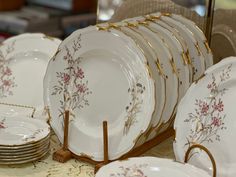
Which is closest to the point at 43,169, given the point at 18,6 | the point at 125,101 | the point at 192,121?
the point at 125,101

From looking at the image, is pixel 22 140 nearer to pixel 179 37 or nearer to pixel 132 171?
pixel 132 171

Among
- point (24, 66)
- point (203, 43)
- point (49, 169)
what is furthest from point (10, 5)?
point (49, 169)

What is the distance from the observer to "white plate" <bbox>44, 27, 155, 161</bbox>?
112 centimetres

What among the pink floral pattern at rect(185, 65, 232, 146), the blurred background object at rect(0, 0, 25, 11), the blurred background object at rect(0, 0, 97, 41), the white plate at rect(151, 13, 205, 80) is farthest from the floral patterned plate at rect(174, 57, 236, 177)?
the blurred background object at rect(0, 0, 25, 11)

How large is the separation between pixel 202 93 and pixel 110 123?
0.74ft

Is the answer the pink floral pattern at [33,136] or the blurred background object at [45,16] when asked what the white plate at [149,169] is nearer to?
the pink floral pattern at [33,136]

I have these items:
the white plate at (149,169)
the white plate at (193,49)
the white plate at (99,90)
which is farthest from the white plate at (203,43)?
the white plate at (149,169)

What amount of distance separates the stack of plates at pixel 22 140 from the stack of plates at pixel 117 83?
0.18ft

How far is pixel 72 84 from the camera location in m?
1.22

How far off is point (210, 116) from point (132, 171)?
0.22m

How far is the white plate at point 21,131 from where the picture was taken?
3.72ft

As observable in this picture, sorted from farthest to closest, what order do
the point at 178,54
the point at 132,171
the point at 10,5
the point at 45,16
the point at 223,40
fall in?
1. the point at 10,5
2. the point at 45,16
3. the point at 223,40
4. the point at 178,54
5. the point at 132,171

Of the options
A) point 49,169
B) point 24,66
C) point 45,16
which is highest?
point 24,66

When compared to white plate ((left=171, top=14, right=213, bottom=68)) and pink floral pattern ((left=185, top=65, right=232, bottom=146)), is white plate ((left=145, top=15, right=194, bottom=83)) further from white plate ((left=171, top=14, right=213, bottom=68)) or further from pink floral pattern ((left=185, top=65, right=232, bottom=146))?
pink floral pattern ((left=185, top=65, right=232, bottom=146))
